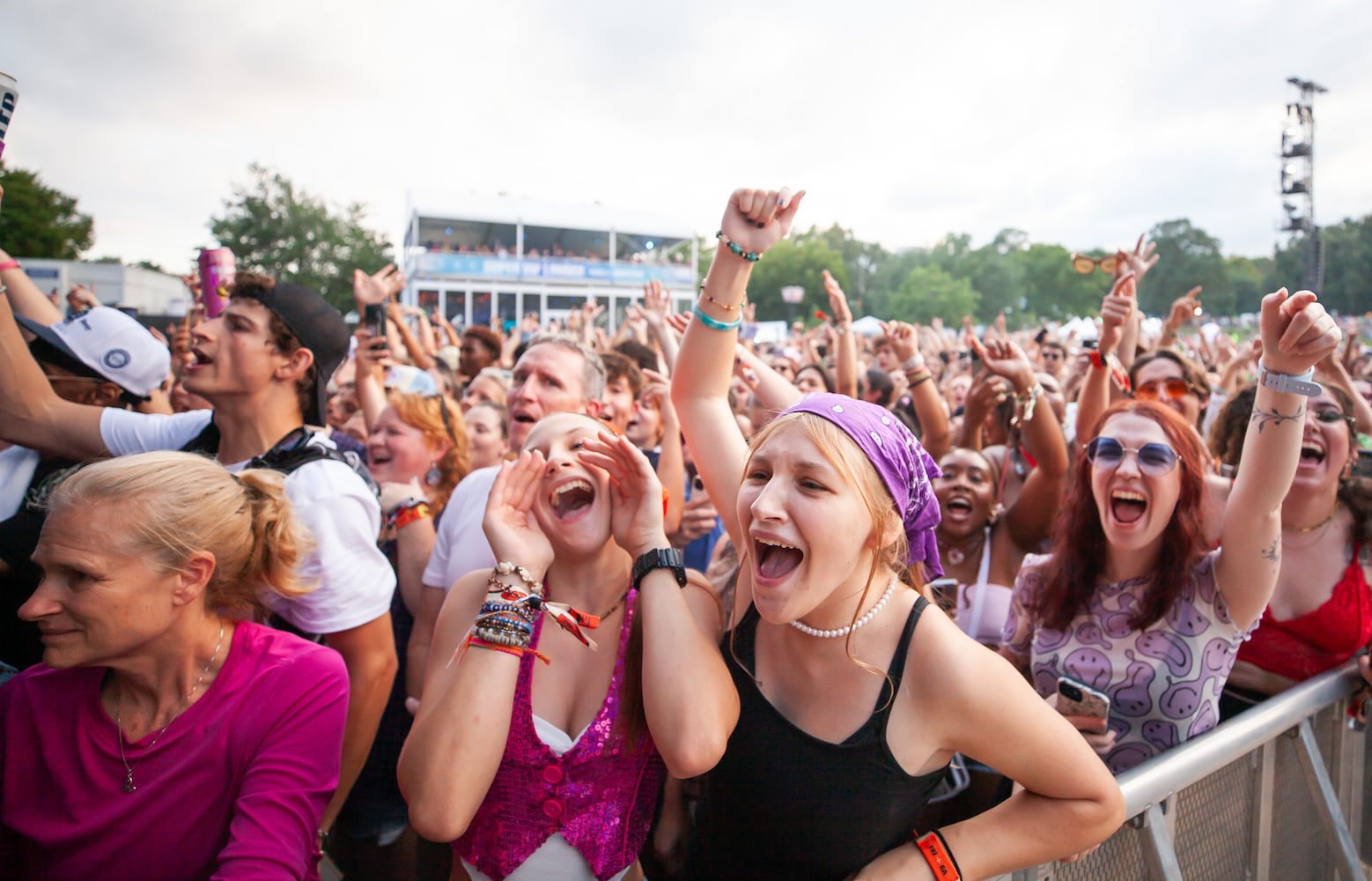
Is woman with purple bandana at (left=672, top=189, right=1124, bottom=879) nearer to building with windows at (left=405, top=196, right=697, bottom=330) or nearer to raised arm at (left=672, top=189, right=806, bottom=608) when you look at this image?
raised arm at (left=672, top=189, right=806, bottom=608)

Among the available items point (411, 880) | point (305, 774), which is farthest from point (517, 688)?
point (411, 880)

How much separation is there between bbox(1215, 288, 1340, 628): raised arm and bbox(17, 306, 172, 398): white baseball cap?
3450mm

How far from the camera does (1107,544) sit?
2.51 m

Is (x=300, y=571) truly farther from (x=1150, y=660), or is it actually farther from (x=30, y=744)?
(x=1150, y=660)

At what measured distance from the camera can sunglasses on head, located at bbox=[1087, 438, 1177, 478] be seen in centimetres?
237

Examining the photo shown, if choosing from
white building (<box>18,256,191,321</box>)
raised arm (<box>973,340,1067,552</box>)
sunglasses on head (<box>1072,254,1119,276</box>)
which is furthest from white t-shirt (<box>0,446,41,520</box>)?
white building (<box>18,256,191,321</box>)

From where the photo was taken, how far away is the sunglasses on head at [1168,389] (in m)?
4.09

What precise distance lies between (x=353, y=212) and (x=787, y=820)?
165 ft

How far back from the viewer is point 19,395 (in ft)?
7.97

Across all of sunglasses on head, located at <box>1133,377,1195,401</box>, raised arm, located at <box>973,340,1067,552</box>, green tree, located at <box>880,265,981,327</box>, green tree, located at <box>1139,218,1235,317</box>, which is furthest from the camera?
green tree, located at <box>1139,218,1235,317</box>

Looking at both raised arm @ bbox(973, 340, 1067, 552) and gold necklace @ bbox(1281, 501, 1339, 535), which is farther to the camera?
raised arm @ bbox(973, 340, 1067, 552)

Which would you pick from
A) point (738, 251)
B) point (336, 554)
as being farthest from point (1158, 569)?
point (336, 554)

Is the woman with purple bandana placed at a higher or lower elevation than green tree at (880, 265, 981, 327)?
lower

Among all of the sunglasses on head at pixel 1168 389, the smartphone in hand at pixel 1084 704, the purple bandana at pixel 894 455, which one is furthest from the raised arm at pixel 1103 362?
the purple bandana at pixel 894 455
